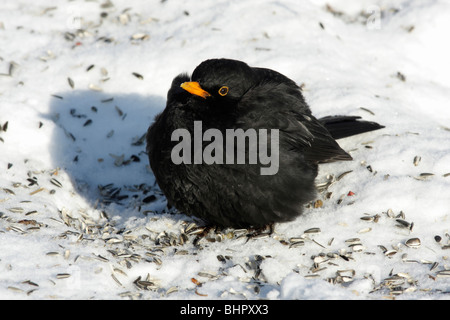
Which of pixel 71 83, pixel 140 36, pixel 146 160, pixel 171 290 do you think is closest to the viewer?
pixel 171 290

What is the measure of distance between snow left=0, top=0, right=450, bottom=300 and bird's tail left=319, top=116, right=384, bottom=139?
7.7 inches

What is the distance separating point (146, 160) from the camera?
258 inches

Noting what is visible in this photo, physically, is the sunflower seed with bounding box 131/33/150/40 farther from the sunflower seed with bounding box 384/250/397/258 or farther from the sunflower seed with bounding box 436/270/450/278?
the sunflower seed with bounding box 436/270/450/278

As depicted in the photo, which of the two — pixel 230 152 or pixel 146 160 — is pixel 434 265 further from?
pixel 146 160

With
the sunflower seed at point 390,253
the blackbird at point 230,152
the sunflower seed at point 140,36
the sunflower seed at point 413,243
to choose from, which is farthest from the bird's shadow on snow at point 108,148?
the sunflower seed at point 413,243

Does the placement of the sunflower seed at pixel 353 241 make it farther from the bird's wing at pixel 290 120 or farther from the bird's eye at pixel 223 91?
the bird's eye at pixel 223 91

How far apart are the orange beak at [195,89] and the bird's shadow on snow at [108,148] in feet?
4.63

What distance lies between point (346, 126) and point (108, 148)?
8.55 ft

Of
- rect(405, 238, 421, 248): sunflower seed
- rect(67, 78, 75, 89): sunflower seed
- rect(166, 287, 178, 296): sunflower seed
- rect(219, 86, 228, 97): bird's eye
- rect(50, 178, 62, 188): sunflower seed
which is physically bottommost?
rect(166, 287, 178, 296): sunflower seed

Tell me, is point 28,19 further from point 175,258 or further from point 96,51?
point 175,258

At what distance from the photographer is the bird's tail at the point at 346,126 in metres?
6.01

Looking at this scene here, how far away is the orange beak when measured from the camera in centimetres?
500

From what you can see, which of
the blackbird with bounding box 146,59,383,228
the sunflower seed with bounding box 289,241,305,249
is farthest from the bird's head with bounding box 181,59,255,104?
the sunflower seed with bounding box 289,241,305,249

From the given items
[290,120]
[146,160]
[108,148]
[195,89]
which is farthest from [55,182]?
[290,120]
